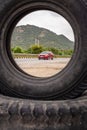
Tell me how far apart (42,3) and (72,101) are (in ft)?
2.44

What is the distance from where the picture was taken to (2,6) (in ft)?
6.19

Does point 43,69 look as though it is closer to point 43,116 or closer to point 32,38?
point 32,38

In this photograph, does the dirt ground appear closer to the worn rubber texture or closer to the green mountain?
the green mountain

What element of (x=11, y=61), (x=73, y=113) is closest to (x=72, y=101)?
(x=73, y=113)

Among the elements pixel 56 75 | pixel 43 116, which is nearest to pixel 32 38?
pixel 56 75

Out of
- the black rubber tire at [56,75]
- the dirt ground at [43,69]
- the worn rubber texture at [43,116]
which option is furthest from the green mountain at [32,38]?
the worn rubber texture at [43,116]

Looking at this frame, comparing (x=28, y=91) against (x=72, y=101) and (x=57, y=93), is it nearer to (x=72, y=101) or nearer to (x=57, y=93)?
(x=57, y=93)

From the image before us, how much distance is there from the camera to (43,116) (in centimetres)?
153

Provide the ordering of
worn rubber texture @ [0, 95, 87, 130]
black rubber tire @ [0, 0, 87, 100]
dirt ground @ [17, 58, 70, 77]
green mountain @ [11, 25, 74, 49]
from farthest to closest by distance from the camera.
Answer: dirt ground @ [17, 58, 70, 77]
green mountain @ [11, 25, 74, 49]
black rubber tire @ [0, 0, 87, 100]
worn rubber texture @ [0, 95, 87, 130]

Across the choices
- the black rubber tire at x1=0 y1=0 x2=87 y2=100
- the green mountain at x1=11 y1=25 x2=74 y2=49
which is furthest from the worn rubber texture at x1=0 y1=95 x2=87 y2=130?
the green mountain at x1=11 y1=25 x2=74 y2=49

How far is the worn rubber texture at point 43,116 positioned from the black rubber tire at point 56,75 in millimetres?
241

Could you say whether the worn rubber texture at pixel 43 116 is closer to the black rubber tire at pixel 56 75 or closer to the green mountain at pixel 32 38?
the black rubber tire at pixel 56 75

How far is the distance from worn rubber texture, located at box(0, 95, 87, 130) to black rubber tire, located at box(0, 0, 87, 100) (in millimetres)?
241

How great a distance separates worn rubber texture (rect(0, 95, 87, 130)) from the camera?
1.53 m
